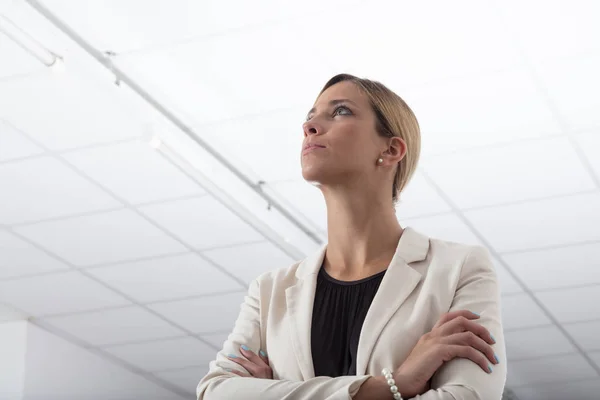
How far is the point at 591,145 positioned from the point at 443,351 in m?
3.29

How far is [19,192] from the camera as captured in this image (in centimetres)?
475

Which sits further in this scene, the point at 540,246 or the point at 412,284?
the point at 540,246

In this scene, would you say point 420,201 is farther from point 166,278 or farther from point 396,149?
point 396,149

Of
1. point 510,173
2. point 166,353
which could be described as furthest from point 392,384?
point 166,353

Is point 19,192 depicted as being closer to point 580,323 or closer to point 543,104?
point 543,104

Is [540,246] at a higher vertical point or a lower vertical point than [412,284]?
higher

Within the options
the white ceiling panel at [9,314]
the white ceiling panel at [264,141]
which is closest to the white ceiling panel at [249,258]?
the white ceiling panel at [264,141]

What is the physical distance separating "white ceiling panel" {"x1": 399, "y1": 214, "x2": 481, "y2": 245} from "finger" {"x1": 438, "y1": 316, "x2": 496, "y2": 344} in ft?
12.4

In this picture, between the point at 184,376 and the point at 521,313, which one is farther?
the point at 184,376

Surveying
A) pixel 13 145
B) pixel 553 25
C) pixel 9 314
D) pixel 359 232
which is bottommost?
pixel 359 232

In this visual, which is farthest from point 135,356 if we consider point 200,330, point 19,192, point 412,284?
point 412,284

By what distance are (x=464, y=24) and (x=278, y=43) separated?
0.68 meters

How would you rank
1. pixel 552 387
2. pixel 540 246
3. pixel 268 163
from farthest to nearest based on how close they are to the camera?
pixel 552 387 → pixel 540 246 → pixel 268 163

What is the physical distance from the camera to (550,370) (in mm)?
7457
